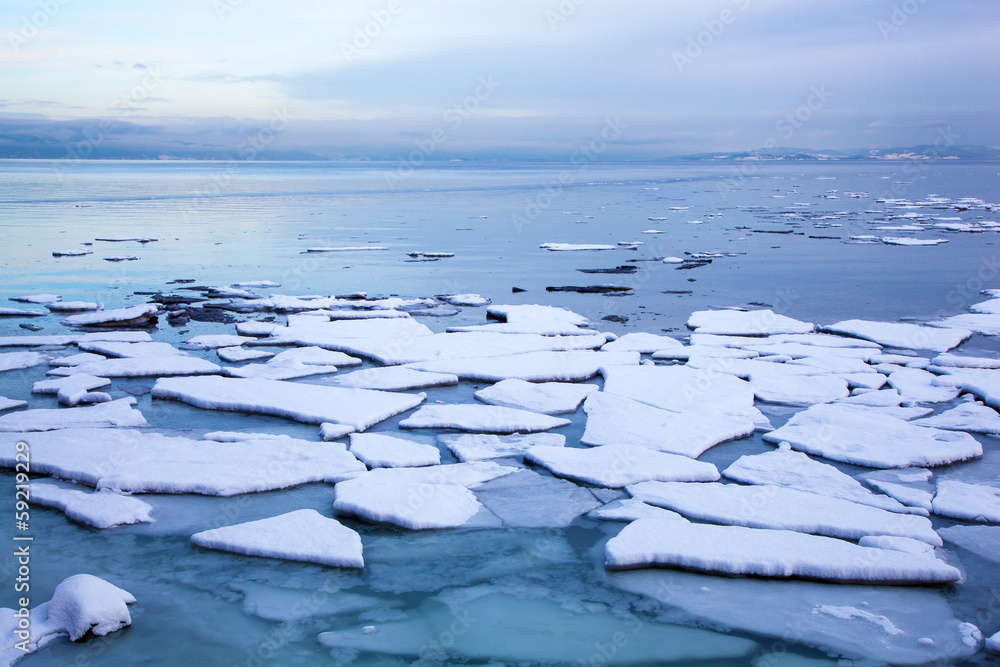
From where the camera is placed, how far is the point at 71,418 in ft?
15.7

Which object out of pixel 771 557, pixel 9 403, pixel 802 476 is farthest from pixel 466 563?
pixel 9 403

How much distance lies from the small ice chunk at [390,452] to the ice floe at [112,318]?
443 cm

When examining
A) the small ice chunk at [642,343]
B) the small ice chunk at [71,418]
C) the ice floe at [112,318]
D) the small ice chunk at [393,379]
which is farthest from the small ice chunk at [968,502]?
the ice floe at [112,318]

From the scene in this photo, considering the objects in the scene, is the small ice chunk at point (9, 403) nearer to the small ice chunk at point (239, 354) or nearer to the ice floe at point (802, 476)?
the small ice chunk at point (239, 354)

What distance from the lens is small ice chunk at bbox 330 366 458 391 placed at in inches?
227

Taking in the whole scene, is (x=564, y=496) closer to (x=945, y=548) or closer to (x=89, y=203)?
(x=945, y=548)

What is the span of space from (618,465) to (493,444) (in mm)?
790

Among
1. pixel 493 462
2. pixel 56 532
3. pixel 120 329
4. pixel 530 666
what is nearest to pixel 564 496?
pixel 493 462

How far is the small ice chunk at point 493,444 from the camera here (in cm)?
442

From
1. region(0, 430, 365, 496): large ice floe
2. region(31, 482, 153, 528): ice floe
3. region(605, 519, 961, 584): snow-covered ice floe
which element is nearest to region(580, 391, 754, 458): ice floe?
region(605, 519, 961, 584): snow-covered ice floe

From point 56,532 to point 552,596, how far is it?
2.22 metres

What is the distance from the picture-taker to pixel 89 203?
24.3 meters

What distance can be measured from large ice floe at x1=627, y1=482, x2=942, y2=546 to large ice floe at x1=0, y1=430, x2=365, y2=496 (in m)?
1.66

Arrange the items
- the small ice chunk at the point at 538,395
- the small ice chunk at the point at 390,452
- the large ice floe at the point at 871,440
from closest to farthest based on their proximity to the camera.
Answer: the small ice chunk at the point at 390,452
the large ice floe at the point at 871,440
the small ice chunk at the point at 538,395
